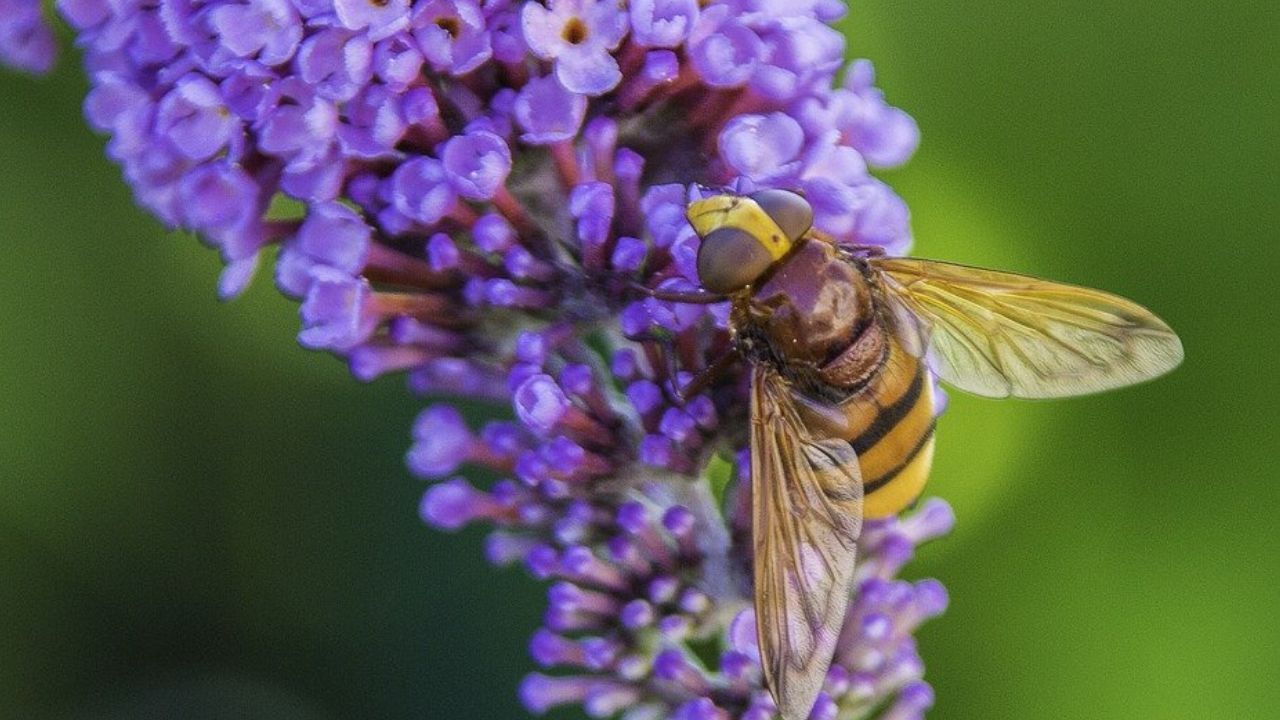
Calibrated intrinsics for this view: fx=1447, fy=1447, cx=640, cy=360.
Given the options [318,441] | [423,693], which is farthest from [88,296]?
[423,693]

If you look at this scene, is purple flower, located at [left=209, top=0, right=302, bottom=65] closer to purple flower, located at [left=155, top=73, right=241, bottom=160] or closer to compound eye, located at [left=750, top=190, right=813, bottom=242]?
purple flower, located at [left=155, top=73, right=241, bottom=160]

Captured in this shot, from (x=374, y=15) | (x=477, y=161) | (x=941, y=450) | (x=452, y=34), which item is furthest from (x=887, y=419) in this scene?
(x=941, y=450)

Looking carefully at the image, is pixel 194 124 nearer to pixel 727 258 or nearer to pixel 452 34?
pixel 452 34

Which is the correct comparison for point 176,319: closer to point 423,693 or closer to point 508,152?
point 423,693

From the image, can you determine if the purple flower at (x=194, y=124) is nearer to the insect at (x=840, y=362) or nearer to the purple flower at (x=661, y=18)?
the purple flower at (x=661, y=18)

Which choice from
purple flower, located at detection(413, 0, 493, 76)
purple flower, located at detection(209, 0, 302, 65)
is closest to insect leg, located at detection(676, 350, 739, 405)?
purple flower, located at detection(413, 0, 493, 76)

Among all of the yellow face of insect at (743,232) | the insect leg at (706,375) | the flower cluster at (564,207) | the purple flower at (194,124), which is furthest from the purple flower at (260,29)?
the insect leg at (706,375)
